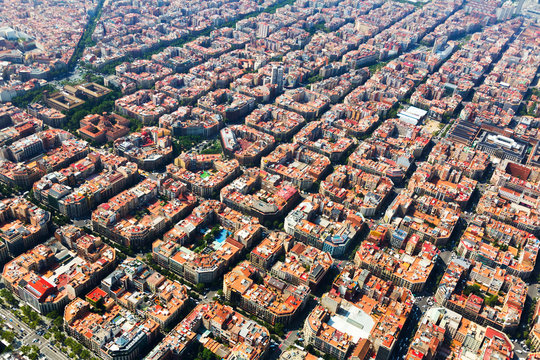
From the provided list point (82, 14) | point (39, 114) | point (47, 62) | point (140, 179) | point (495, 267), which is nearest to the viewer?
point (495, 267)

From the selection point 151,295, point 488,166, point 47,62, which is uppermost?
point 47,62

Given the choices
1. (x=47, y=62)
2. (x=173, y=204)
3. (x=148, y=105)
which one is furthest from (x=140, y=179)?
(x=47, y=62)

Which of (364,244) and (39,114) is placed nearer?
(364,244)

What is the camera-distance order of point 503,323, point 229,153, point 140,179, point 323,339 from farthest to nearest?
point 229,153 → point 140,179 → point 503,323 → point 323,339

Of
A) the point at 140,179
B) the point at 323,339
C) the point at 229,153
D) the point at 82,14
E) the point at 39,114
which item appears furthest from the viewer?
the point at 82,14

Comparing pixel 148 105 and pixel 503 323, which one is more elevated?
pixel 148 105

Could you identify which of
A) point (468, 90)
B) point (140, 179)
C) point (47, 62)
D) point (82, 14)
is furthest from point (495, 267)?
point (82, 14)

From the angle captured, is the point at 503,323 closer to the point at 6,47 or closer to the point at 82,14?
the point at 6,47

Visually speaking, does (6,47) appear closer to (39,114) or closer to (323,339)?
A: (39,114)

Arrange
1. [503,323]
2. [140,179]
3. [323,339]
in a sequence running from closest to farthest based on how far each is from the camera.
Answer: [323,339] < [503,323] < [140,179]
